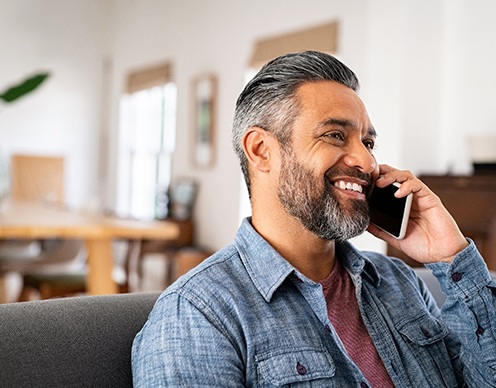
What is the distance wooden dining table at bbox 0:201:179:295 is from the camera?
3512 mm

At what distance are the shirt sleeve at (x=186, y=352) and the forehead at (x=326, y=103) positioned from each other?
1.35ft

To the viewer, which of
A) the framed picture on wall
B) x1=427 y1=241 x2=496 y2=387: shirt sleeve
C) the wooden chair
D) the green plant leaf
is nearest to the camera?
x1=427 y1=241 x2=496 y2=387: shirt sleeve

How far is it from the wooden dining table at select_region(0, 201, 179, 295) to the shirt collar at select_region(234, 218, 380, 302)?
2.32 meters

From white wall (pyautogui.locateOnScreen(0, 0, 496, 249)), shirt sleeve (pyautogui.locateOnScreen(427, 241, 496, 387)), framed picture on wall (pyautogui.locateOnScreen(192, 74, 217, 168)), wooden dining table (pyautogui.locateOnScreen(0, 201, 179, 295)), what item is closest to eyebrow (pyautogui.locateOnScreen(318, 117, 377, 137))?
shirt sleeve (pyautogui.locateOnScreen(427, 241, 496, 387))

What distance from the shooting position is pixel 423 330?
1.36m

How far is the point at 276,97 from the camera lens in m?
1.32

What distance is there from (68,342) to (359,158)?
1.95 feet

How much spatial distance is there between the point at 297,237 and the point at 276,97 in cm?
26

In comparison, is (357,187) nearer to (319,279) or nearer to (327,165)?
(327,165)

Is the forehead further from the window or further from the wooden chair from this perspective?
the window

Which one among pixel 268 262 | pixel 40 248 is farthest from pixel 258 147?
pixel 40 248

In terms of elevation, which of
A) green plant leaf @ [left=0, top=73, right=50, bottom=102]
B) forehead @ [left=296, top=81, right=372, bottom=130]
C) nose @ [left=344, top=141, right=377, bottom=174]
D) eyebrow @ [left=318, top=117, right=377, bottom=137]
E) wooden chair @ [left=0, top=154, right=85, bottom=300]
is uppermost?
green plant leaf @ [left=0, top=73, right=50, bottom=102]

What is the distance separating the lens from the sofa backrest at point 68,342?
1061 millimetres

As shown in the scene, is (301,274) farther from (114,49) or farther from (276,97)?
(114,49)
